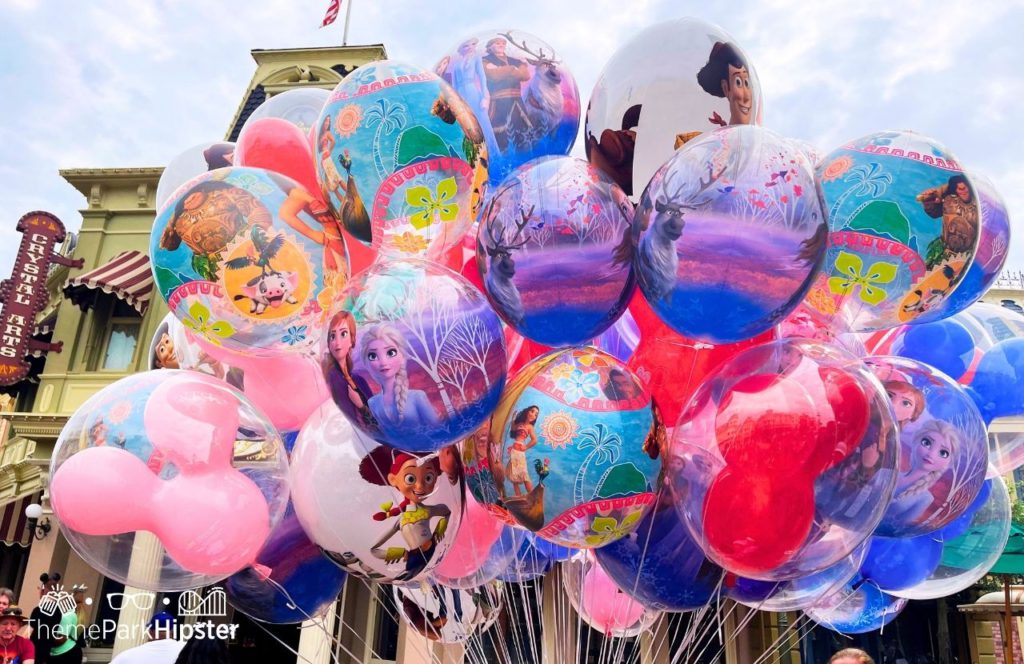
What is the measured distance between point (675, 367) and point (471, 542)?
1.09 meters

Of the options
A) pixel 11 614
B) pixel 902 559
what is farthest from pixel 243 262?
pixel 11 614

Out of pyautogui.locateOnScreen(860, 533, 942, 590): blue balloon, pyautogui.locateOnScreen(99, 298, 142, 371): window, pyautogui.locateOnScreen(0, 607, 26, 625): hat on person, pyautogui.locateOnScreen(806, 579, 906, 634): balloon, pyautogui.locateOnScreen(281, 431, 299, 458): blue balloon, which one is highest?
pyautogui.locateOnScreen(99, 298, 142, 371): window

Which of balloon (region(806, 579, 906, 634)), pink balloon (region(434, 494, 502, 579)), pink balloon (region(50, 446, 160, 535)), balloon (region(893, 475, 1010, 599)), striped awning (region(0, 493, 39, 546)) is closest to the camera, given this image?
pink balloon (region(50, 446, 160, 535))

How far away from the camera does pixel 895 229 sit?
2498mm

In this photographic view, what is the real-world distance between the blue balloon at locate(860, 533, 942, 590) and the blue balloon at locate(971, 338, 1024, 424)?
2.07 ft

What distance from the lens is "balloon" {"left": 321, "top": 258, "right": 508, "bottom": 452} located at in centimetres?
215

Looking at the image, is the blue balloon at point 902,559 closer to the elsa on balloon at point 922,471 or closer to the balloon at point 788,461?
the elsa on balloon at point 922,471

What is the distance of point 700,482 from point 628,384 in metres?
0.38

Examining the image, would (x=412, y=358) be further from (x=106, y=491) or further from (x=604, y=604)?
(x=604, y=604)

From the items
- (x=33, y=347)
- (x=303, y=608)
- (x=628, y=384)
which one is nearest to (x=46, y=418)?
(x=33, y=347)

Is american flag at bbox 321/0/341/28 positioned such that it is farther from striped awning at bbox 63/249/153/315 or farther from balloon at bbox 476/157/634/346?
balloon at bbox 476/157/634/346

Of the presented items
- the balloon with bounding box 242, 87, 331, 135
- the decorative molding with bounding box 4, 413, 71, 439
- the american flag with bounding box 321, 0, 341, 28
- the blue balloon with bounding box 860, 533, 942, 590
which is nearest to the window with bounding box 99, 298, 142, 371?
the decorative molding with bounding box 4, 413, 71, 439

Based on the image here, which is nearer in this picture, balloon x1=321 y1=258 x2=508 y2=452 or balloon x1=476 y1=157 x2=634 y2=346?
balloon x1=321 y1=258 x2=508 y2=452

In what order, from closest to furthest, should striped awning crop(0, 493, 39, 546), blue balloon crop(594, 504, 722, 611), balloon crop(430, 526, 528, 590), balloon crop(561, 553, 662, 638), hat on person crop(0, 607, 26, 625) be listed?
blue balloon crop(594, 504, 722, 611) → balloon crop(430, 526, 528, 590) → balloon crop(561, 553, 662, 638) → hat on person crop(0, 607, 26, 625) → striped awning crop(0, 493, 39, 546)
